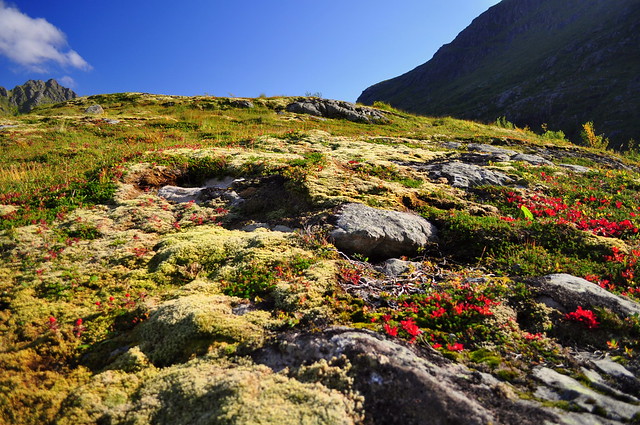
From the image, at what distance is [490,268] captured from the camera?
9117mm

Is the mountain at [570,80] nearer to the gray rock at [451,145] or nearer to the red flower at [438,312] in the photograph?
the gray rock at [451,145]

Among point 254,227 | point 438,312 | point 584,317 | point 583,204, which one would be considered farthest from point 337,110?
point 584,317

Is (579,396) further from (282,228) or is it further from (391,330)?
(282,228)

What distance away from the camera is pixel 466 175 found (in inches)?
673

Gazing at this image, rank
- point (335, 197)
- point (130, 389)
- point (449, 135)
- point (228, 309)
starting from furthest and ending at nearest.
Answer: point (449, 135)
point (335, 197)
point (228, 309)
point (130, 389)

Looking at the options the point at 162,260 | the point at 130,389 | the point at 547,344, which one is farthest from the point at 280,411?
the point at 162,260

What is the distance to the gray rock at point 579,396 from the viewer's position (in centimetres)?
408

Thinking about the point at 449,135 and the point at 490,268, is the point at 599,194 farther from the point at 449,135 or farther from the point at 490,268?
the point at 449,135

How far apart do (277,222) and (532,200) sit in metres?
11.5

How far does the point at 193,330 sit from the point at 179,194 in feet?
31.3

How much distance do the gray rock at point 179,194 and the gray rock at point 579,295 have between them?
42.0 ft

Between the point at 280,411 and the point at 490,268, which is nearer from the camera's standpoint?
the point at 280,411

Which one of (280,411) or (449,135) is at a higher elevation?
(449,135)

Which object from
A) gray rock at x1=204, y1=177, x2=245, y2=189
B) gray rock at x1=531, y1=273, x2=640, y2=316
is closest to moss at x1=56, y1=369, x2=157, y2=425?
gray rock at x1=531, y1=273, x2=640, y2=316
